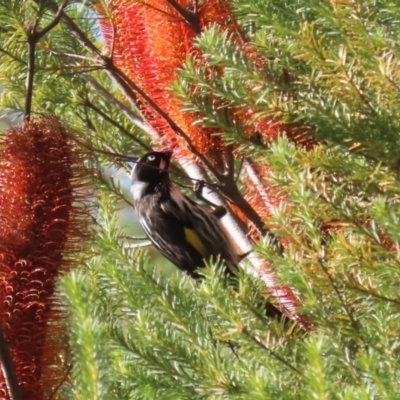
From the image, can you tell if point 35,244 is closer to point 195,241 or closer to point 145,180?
point 195,241

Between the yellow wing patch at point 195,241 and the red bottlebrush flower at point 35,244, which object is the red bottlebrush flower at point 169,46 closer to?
the red bottlebrush flower at point 35,244

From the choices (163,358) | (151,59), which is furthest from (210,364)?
(151,59)

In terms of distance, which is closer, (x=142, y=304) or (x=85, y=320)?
(x=85, y=320)

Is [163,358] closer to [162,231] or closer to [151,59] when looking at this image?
[151,59]

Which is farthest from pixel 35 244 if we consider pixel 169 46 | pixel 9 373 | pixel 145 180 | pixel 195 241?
pixel 145 180

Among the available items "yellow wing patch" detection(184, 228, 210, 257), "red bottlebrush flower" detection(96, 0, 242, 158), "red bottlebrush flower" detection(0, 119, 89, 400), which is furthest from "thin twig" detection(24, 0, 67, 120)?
"yellow wing patch" detection(184, 228, 210, 257)
